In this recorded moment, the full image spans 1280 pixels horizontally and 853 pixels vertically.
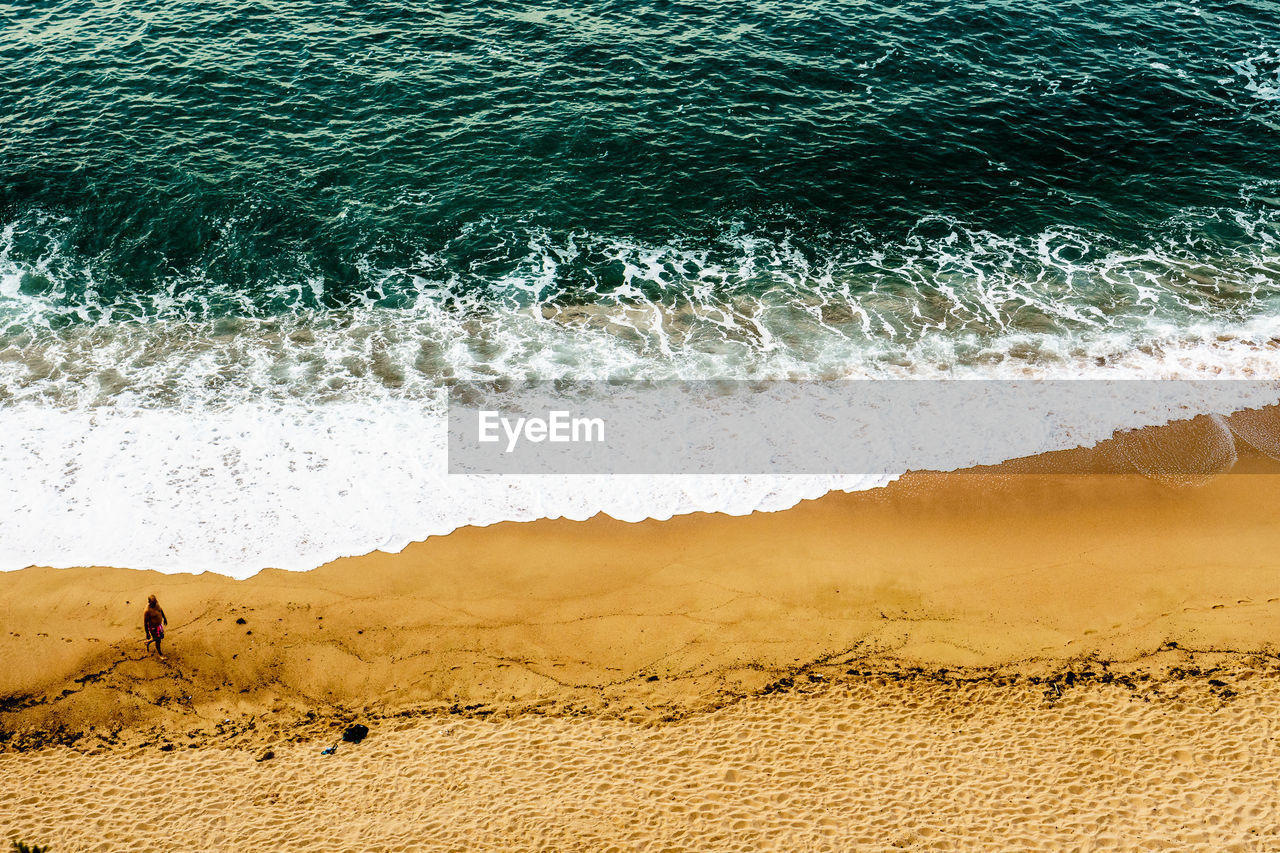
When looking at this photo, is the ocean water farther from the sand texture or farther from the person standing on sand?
the sand texture

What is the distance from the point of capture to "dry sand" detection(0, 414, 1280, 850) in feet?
42.4

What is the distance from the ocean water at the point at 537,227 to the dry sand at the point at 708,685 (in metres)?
1.83

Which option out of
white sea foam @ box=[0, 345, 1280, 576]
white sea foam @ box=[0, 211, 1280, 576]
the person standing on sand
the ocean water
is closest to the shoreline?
the person standing on sand

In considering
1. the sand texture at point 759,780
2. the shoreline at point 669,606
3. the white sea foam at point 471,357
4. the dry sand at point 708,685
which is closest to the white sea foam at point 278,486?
the white sea foam at point 471,357

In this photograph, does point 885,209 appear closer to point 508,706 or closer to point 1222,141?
point 1222,141

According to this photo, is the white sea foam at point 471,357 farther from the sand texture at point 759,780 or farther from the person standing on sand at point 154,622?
the sand texture at point 759,780

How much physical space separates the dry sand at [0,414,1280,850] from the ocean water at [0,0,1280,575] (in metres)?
1.83

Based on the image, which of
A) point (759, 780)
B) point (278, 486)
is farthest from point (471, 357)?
point (759, 780)

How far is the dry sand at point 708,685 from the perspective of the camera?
12938 mm

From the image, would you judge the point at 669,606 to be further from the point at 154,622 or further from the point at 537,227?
the point at 537,227

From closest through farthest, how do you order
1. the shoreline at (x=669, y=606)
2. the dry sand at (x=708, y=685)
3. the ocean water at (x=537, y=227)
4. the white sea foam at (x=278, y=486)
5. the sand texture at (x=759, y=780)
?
the sand texture at (x=759, y=780), the dry sand at (x=708, y=685), the shoreline at (x=669, y=606), the white sea foam at (x=278, y=486), the ocean water at (x=537, y=227)

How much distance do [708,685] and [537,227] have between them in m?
17.2

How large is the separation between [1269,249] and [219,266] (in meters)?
32.3

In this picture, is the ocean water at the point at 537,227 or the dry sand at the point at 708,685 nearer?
the dry sand at the point at 708,685
